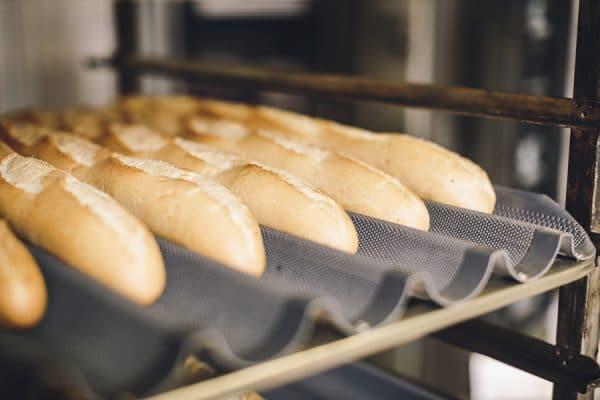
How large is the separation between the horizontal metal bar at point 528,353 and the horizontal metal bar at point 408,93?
16.1 inches

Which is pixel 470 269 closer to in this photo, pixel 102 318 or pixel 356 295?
pixel 356 295

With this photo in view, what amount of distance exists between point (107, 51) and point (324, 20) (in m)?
1.18

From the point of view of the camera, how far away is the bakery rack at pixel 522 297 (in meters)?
0.86

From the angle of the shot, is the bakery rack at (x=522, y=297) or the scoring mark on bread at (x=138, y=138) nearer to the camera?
the bakery rack at (x=522, y=297)

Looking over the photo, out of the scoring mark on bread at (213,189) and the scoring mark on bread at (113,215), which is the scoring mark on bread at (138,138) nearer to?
the scoring mark on bread at (213,189)

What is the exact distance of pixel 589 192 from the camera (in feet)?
3.93

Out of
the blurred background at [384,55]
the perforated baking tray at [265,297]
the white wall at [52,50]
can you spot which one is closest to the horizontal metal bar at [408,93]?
the perforated baking tray at [265,297]

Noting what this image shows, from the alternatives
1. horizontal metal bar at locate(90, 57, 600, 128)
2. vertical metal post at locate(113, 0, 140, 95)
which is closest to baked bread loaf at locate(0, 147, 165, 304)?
horizontal metal bar at locate(90, 57, 600, 128)

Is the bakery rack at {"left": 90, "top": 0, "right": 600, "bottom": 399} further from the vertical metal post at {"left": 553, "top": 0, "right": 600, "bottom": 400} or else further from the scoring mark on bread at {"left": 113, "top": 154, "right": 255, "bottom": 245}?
the scoring mark on bread at {"left": 113, "top": 154, "right": 255, "bottom": 245}

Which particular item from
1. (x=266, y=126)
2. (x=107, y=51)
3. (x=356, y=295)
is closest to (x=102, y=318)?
(x=356, y=295)

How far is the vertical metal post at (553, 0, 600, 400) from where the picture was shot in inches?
45.8

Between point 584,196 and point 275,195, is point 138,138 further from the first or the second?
point 584,196

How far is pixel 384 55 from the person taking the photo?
8.90ft

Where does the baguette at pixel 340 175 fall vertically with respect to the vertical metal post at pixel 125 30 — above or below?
below
